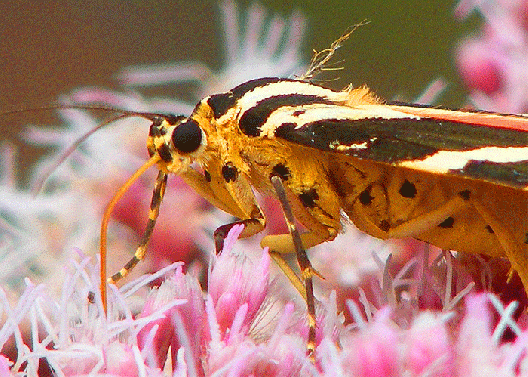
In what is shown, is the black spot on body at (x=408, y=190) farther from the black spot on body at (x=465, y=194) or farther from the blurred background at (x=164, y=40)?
the blurred background at (x=164, y=40)

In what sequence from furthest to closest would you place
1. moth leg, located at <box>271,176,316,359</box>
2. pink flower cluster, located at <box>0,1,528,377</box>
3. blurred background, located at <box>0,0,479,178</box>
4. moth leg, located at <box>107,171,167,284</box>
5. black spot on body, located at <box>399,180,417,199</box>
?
1. blurred background, located at <box>0,0,479,178</box>
2. moth leg, located at <box>107,171,167,284</box>
3. black spot on body, located at <box>399,180,417,199</box>
4. moth leg, located at <box>271,176,316,359</box>
5. pink flower cluster, located at <box>0,1,528,377</box>

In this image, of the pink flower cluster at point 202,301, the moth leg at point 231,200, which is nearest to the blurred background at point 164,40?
the pink flower cluster at point 202,301

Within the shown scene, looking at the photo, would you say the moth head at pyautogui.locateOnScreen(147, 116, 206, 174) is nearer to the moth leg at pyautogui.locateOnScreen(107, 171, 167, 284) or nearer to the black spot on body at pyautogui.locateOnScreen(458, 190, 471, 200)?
the moth leg at pyautogui.locateOnScreen(107, 171, 167, 284)

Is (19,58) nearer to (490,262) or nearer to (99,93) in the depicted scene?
(99,93)

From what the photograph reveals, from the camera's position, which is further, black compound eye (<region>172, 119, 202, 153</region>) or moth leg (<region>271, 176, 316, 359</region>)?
black compound eye (<region>172, 119, 202, 153</region>)

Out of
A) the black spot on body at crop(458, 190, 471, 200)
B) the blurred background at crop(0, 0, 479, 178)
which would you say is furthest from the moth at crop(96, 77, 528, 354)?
the blurred background at crop(0, 0, 479, 178)

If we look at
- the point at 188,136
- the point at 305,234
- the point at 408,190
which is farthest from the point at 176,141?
the point at 408,190

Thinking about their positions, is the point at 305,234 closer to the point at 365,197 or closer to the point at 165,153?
the point at 365,197
